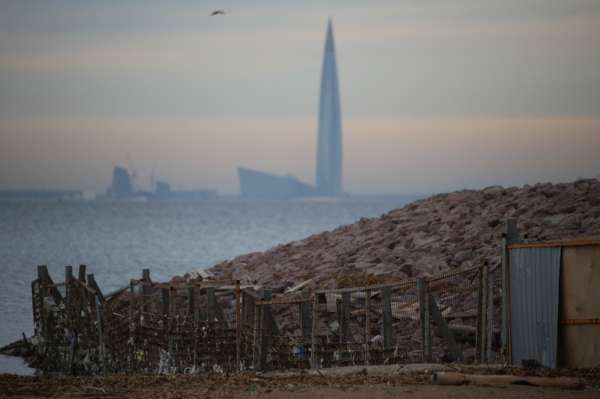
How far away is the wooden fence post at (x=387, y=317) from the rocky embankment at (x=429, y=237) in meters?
8.19

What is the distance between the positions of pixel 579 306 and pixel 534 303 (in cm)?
87

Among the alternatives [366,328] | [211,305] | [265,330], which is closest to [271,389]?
[366,328]

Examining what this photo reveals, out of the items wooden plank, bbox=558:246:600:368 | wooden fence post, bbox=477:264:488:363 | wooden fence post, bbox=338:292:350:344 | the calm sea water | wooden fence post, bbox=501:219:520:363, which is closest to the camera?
wooden plank, bbox=558:246:600:368

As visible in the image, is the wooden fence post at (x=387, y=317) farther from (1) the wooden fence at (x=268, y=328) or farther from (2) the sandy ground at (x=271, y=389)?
(2) the sandy ground at (x=271, y=389)

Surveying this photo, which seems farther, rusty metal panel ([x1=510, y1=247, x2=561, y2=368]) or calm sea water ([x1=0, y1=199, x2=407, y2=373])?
calm sea water ([x1=0, y1=199, x2=407, y2=373])

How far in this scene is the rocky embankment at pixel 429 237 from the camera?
32.1m

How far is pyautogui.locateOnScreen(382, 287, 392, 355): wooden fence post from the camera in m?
21.5

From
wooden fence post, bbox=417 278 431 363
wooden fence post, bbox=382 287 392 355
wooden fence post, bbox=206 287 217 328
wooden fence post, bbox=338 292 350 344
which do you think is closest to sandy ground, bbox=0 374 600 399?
wooden fence post, bbox=417 278 431 363

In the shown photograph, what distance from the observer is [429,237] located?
35281mm

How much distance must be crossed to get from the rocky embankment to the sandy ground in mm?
13427

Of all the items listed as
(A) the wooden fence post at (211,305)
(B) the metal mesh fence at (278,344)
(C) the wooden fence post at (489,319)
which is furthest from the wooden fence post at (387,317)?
(A) the wooden fence post at (211,305)

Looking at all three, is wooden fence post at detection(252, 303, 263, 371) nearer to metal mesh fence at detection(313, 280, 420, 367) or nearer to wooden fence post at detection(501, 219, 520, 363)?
metal mesh fence at detection(313, 280, 420, 367)

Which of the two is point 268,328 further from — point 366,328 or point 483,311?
point 483,311

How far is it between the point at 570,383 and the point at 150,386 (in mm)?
6092
